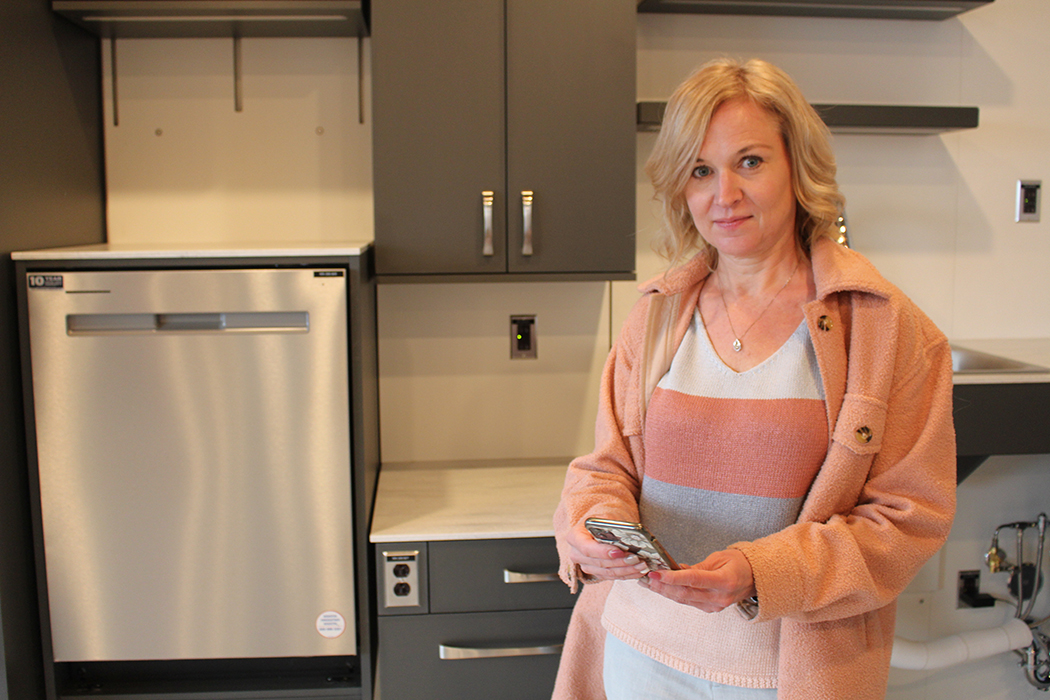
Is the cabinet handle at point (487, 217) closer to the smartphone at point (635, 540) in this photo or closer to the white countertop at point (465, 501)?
the white countertop at point (465, 501)

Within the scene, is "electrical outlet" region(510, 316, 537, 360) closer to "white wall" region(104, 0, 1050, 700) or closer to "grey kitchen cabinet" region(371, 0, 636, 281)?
"white wall" region(104, 0, 1050, 700)

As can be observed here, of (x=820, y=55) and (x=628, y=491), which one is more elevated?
(x=820, y=55)

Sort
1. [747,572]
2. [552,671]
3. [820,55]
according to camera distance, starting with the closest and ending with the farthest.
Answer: [747,572]
[552,671]
[820,55]

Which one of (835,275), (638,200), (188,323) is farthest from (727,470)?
(638,200)

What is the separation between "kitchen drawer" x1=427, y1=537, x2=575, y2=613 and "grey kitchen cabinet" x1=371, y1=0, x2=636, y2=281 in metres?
0.66

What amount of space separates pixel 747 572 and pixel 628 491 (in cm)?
28

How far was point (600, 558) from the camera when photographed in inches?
43.5

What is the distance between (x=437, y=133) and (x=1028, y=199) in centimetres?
184

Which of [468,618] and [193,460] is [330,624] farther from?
[193,460]

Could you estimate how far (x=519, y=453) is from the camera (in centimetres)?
247

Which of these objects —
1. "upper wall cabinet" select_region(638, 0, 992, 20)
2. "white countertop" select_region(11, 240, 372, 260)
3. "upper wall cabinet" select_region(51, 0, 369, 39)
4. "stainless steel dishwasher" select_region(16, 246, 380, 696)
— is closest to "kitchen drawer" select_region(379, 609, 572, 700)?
"stainless steel dishwasher" select_region(16, 246, 380, 696)

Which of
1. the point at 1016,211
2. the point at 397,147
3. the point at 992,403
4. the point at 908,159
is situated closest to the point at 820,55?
the point at 908,159

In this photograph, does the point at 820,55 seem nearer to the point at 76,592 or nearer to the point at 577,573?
the point at 577,573

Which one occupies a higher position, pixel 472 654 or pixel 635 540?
pixel 635 540
